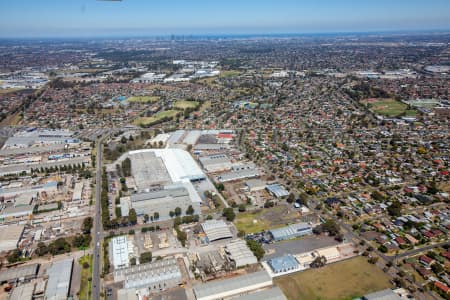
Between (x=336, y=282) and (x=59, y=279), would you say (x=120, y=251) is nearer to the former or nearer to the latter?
(x=59, y=279)

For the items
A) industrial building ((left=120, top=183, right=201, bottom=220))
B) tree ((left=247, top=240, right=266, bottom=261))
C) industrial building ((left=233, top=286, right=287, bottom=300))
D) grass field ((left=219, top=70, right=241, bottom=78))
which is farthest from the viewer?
grass field ((left=219, top=70, right=241, bottom=78))

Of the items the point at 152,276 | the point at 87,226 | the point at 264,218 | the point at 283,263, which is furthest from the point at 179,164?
the point at 283,263

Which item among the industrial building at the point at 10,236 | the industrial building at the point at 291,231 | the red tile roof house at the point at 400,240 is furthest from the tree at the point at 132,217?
the red tile roof house at the point at 400,240

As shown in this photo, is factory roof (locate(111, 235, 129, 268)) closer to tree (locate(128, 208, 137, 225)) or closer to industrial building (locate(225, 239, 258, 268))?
tree (locate(128, 208, 137, 225))

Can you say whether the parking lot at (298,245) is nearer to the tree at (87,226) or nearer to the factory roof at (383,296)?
the factory roof at (383,296)

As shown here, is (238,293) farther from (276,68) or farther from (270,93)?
(276,68)

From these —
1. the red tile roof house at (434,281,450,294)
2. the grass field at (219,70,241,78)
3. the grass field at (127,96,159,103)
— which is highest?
the grass field at (219,70,241,78)

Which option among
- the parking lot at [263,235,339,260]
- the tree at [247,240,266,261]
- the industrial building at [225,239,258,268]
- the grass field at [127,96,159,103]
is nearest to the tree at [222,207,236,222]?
the industrial building at [225,239,258,268]
